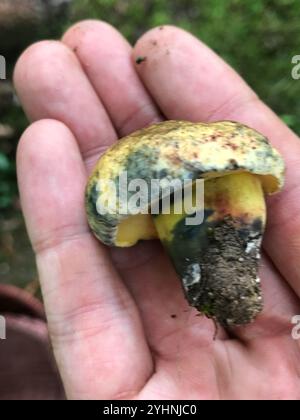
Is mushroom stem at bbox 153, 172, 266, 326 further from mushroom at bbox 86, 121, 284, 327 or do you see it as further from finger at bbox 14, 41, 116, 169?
finger at bbox 14, 41, 116, 169

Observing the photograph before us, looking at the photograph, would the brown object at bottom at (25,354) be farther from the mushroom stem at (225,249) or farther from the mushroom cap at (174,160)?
the mushroom stem at (225,249)

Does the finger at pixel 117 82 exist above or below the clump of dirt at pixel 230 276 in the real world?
above

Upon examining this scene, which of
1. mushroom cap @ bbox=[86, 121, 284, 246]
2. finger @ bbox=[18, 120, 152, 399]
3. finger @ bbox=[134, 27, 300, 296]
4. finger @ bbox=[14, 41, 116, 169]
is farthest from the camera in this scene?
finger @ bbox=[14, 41, 116, 169]

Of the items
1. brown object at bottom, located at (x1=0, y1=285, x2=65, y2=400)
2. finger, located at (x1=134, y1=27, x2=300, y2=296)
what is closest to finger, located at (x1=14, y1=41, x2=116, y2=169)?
finger, located at (x1=134, y1=27, x2=300, y2=296)

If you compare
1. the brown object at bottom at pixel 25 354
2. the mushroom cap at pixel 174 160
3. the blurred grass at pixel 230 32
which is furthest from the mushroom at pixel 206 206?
the blurred grass at pixel 230 32

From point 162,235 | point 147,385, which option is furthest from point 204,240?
point 147,385

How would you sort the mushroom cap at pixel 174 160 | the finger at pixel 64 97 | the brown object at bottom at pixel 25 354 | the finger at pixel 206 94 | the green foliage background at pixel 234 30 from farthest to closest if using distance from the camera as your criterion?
the green foliage background at pixel 234 30 → the brown object at bottom at pixel 25 354 → the finger at pixel 64 97 → the finger at pixel 206 94 → the mushroom cap at pixel 174 160
